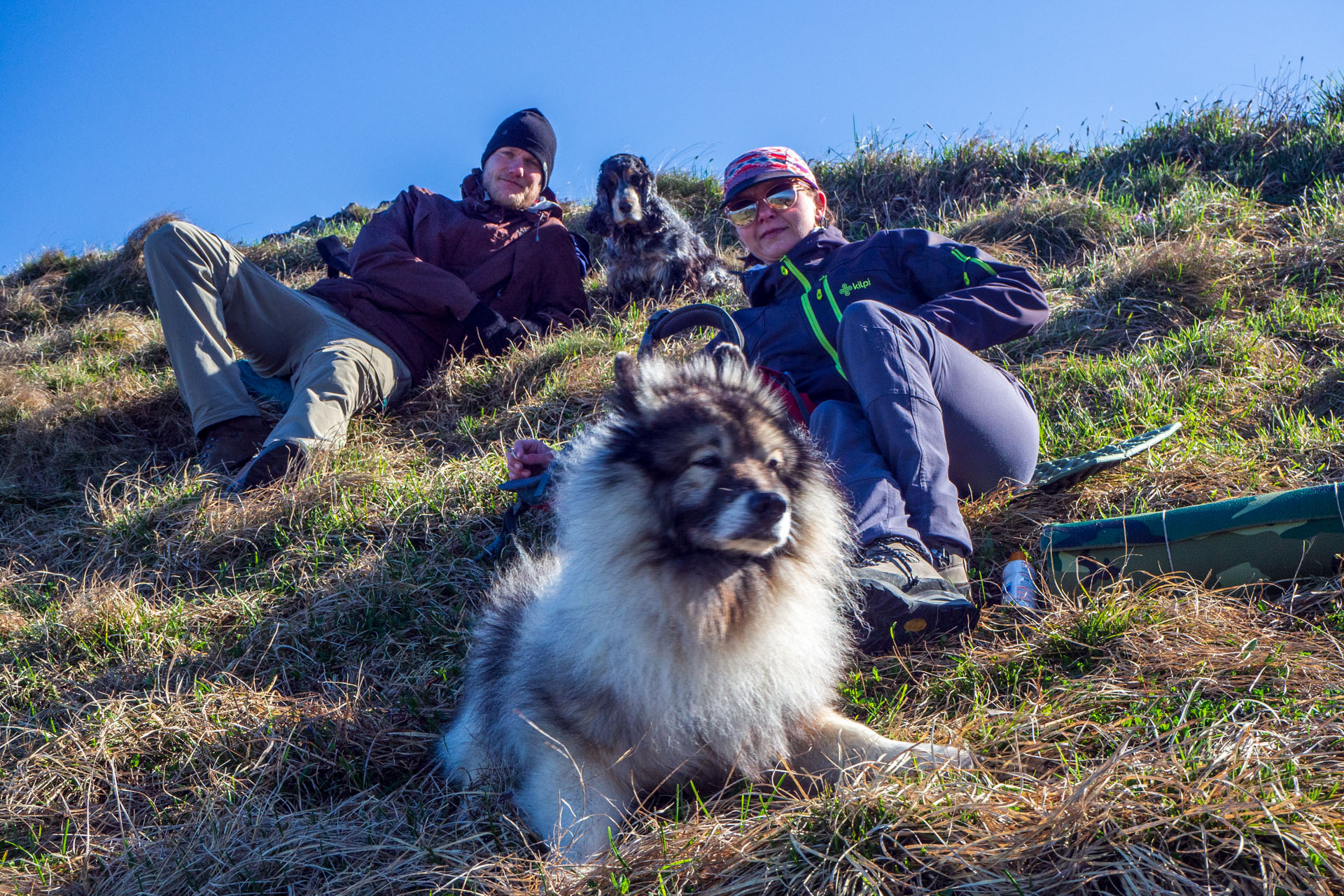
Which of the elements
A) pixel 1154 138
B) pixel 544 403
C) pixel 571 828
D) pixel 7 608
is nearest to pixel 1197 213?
pixel 1154 138

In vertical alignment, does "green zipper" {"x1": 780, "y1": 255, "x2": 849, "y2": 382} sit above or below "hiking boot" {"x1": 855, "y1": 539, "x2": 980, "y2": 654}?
above

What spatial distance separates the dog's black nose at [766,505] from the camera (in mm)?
1857

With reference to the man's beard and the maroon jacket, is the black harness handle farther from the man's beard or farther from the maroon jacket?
the man's beard

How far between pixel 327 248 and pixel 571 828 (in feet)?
18.5

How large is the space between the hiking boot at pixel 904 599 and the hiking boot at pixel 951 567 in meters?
0.04

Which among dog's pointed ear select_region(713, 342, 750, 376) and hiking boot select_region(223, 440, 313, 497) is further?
hiking boot select_region(223, 440, 313, 497)

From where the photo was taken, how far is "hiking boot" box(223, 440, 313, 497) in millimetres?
4156

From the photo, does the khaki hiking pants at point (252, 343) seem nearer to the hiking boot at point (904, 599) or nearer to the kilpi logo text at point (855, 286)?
the kilpi logo text at point (855, 286)

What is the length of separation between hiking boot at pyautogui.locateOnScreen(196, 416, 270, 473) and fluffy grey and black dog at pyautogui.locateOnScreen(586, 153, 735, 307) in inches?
125

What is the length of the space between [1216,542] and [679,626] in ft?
5.67

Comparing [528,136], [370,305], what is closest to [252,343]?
[370,305]

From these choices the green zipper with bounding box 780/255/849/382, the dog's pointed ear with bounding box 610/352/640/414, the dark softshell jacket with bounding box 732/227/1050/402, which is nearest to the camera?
the dog's pointed ear with bounding box 610/352/640/414

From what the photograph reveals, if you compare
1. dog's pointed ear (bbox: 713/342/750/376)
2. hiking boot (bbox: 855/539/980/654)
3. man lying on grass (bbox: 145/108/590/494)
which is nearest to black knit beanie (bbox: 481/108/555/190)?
man lying on grass (bbox: 145/108/590/494)

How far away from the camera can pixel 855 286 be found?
3.36m
